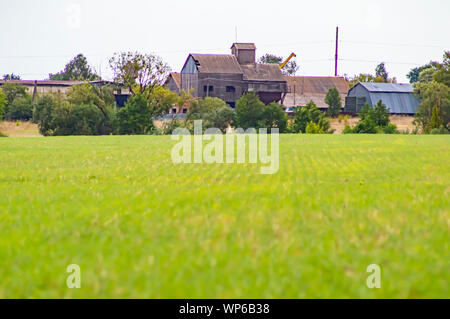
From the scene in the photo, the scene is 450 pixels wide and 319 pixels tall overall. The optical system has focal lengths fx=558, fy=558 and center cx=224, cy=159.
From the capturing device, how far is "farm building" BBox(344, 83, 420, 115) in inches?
2569

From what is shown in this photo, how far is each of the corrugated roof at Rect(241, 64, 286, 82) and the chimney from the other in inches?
36.6

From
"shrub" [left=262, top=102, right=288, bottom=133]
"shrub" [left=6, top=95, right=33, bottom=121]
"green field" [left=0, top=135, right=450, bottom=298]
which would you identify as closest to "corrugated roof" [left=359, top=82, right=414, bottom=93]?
"shrub" [left=262, top=102, right=288, bottom=133]

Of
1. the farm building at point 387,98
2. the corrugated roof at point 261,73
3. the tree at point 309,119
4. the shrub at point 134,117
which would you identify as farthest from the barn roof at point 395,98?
the shrub at point 134,117

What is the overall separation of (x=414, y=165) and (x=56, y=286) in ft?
28.4

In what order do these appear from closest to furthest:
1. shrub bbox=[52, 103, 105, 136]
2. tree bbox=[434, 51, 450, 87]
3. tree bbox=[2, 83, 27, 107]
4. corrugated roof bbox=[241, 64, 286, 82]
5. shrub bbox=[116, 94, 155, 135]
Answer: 1. shrub bbox=[116, 94, 155, 135]
2. shrub bbox=[52, 103, 105, 136]
3. tree bbox=[434, 51, 450, 87]
4. tree bbox=[2, 83, 27, 107]
5. corrugated roof bbox=[241, 64, 286, 82]

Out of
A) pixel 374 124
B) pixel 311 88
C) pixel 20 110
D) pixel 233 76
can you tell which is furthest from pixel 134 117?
pixel 311 88

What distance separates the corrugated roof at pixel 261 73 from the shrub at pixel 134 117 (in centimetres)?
2528

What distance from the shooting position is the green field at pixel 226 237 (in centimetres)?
301

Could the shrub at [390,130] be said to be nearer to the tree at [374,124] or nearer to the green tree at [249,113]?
the tree at [374,124]

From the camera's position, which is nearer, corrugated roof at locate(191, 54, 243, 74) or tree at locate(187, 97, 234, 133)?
tree at locate(187, 97, 234, 133)

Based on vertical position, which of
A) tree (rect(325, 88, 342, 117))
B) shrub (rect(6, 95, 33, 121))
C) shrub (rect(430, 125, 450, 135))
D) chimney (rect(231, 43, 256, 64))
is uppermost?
chimney (rect(231, 43, 256, 64))

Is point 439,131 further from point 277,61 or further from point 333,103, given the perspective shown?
point 277,61

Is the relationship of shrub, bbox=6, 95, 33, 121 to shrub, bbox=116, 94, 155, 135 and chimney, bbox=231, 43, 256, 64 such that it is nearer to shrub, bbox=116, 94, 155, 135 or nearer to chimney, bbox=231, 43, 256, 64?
shrub, bbox=116, 94, 155, 135

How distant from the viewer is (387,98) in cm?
6619
